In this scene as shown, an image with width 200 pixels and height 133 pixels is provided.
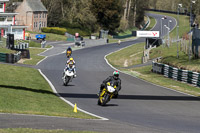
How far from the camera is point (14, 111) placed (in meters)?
15.6

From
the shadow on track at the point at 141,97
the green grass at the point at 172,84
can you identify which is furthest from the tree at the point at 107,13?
the shadow on track at the point at 141,97

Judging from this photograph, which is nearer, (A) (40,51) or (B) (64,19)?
(A) (40,51)

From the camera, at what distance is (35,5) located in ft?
336

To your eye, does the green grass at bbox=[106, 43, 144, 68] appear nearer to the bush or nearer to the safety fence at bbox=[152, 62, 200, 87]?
the safety fence at bbox=[152, 62, 200, 87]

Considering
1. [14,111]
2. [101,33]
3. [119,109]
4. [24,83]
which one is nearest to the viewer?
[14,111]

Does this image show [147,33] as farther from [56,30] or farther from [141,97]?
[56,30]

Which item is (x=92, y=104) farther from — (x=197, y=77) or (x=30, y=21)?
(x=30, y=21)

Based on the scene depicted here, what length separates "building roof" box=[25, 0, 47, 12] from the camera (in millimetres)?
100206

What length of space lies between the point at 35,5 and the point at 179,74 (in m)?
71.6

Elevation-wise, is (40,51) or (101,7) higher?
(101,7)

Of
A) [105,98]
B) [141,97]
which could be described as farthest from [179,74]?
[105,98]

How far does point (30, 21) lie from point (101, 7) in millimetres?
22009

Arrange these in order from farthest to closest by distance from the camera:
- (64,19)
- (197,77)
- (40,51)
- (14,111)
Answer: (64,19) → (40,51) → (197,77) → (14,111)

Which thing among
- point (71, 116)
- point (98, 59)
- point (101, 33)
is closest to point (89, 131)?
point (71, 116)
